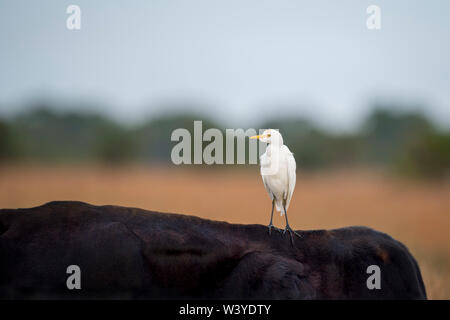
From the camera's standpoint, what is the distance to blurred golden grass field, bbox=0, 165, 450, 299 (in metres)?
18.5

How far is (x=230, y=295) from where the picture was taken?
5.09 metres

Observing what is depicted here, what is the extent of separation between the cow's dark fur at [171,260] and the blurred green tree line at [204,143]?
2899cm

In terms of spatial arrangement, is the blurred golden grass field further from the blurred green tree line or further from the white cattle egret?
the white cattle egret

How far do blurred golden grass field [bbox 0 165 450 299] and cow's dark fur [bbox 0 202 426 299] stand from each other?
500 cm

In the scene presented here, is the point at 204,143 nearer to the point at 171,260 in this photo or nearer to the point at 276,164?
the point at 276,164

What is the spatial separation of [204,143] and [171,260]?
95.9 ft

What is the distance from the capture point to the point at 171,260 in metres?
5.10

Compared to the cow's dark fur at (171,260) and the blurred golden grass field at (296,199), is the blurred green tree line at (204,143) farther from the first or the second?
A: the cow's dark fur at (171,260)

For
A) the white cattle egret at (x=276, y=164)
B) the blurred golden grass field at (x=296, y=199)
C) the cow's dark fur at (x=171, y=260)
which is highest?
the white cattle egret at (x=276, y=164)

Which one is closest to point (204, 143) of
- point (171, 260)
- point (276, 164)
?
point (276, 164)

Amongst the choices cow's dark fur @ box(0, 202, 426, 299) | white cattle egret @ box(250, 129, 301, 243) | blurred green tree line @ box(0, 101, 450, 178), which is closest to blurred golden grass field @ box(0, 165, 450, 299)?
blurred green tree line @ box(0, 101, 450, 178)

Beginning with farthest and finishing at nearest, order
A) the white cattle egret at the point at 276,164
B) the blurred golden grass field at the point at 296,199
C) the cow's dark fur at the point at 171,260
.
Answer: the blurred golden grass field at the point at 296,199
the white cattle egret at the point at 276,164
the cow's dark fur at the point at 171,260

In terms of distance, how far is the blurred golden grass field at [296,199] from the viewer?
18516 millimetres

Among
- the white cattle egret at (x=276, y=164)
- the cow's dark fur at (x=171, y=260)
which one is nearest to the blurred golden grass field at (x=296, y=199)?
the white cattle egret at (x=276, y=164)
